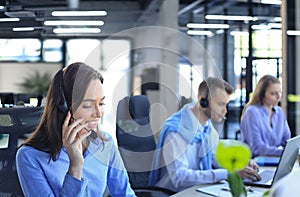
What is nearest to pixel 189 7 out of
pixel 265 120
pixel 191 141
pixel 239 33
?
pixel 239 33

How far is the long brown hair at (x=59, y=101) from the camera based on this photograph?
188 centimetres

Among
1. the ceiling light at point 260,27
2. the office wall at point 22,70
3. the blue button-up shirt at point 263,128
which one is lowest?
the blue button-up shirt at point 263,128

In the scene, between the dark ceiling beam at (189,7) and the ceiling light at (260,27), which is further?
the dark ceiling beam at (189,7)

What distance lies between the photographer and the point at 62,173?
1941mm

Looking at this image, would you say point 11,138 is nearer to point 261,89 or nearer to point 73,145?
point 73,145

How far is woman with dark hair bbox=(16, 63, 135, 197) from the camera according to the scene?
6.15ft

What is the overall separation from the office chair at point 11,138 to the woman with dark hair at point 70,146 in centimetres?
2

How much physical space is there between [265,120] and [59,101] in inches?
95.8

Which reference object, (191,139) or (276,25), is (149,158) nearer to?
(191,139)

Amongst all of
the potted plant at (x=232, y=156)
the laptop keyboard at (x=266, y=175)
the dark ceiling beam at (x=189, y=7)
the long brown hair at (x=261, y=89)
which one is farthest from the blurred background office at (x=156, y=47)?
the potted plant at (x=232, y=156)

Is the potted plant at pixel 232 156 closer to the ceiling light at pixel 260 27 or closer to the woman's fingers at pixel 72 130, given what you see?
the woman's fingers at pixel 72 130

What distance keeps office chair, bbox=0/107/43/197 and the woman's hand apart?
0.47 feet

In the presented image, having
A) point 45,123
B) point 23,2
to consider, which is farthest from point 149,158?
point 23,2

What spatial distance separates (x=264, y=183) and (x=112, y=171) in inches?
34.6
